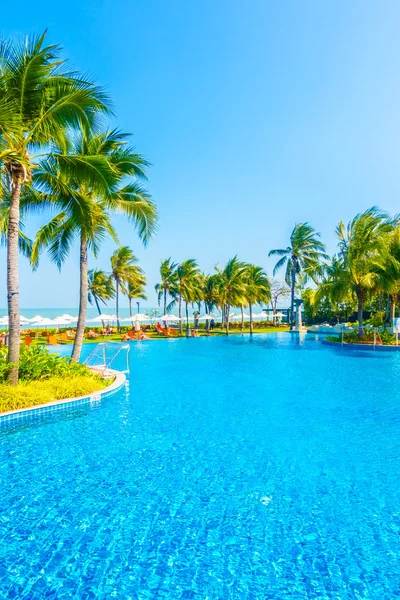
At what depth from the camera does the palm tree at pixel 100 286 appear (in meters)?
40.9

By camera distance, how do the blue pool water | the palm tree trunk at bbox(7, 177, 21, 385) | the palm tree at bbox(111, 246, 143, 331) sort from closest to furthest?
the blue pool water < the palm tree trunk at bbox(7, 177, 21, 385) < the palm tree at bbox(111, 246, 143, 331)

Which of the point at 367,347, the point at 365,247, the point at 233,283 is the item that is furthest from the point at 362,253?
the point at 233,283

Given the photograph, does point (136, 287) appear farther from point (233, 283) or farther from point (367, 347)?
point (367, 347)

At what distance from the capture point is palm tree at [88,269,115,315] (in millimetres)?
40941

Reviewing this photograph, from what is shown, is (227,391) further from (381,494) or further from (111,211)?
(111,211)

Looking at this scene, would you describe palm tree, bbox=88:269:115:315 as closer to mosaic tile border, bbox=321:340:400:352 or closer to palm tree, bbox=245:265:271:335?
palm tree, bbox=245:265:271:335

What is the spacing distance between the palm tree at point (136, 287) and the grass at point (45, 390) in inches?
1126

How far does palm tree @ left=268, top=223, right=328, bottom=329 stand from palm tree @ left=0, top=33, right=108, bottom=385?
100 feet

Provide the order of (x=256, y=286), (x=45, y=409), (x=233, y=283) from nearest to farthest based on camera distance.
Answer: (x=45, y=409) → (x=233, y=283) → (x=256, y=286)

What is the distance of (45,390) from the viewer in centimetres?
897

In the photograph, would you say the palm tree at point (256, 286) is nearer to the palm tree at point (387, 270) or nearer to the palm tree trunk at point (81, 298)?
the palm tree at point (387, 270)

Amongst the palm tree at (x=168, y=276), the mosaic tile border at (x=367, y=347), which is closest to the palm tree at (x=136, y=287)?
the palm tree at (x=168, y=276)

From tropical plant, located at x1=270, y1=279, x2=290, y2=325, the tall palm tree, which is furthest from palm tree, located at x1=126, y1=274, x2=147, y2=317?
tropical plant, located at x1=270, y1=279, x2=290, y2=325

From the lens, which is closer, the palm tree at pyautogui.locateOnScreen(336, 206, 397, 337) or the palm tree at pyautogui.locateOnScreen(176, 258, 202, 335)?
the palm tree at pyautogui.locateOnScreen(336, 206, 397, 337)
